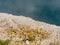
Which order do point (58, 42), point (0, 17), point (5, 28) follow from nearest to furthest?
point (58, 42)
point (5, 28)
point (0, 17)

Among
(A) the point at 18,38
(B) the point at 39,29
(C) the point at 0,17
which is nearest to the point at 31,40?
(A) the point at 18,38

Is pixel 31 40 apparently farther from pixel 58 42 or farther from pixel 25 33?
pixel 58 42

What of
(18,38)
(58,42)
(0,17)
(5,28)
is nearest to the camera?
(58,42)

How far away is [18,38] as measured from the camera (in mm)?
14484

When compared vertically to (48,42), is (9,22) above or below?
above

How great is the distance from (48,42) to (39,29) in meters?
2.95

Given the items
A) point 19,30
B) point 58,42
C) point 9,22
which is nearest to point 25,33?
point 19,30

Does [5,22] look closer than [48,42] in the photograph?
No

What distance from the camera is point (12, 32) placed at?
15234 millimetres

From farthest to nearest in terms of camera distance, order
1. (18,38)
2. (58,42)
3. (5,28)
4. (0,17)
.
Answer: (0,17) < (5,28) < (18,38) < (58,42)

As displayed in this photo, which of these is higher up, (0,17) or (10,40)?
(0,17)

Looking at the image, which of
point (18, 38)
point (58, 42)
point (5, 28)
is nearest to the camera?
point (58, 42)

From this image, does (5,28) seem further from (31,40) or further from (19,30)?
(31,40)

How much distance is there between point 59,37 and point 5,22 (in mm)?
4364
